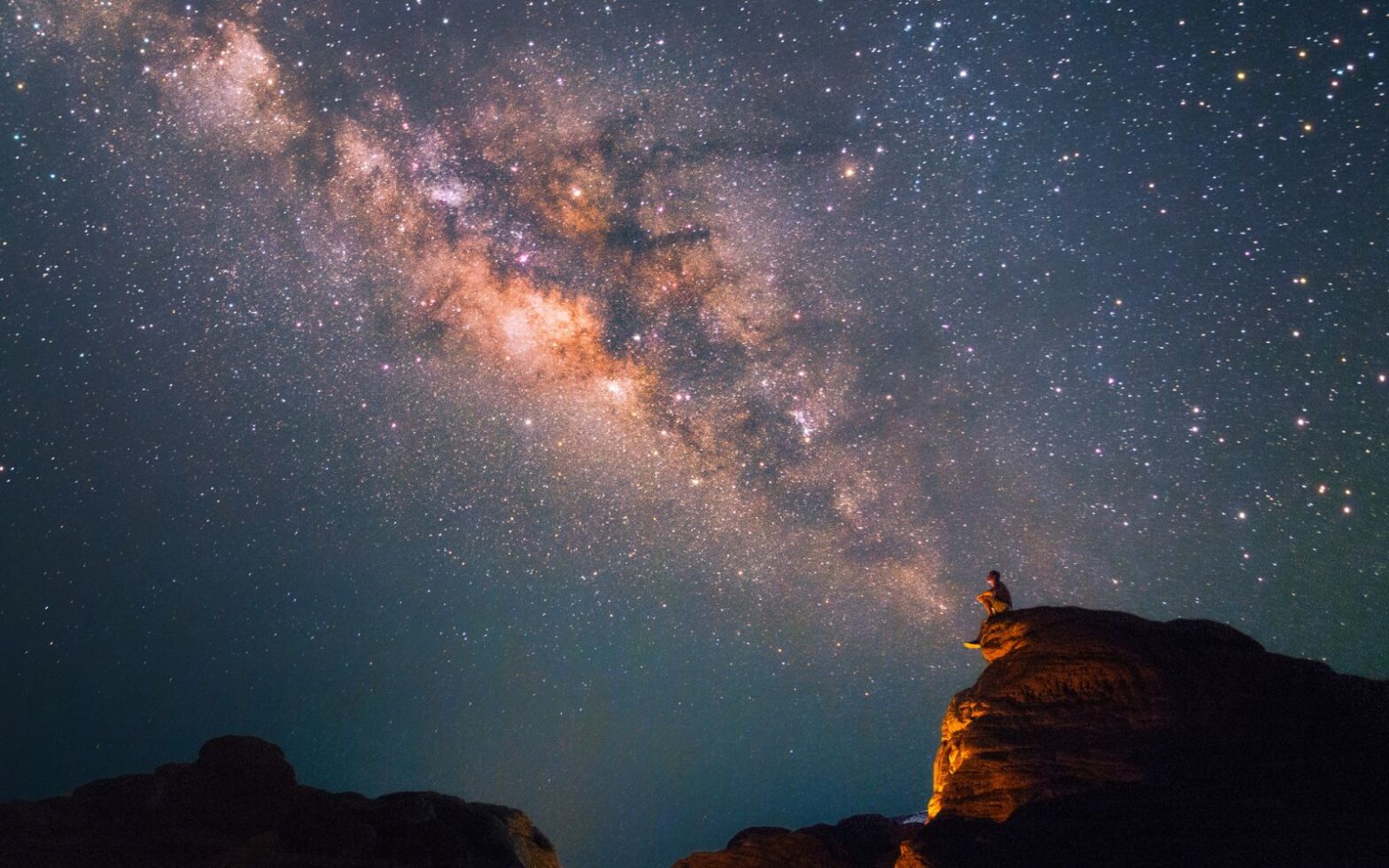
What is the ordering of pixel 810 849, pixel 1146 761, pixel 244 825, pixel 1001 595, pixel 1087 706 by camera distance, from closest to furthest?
pixel 1146 761
pixel 1087 706
pixel 244 825
pixel 810 849
pixel 1001 595

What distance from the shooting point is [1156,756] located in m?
12.7

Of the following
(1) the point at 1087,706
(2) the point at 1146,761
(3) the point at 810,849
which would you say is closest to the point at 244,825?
(3) the point at 810,849

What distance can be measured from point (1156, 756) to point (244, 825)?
68.0ft

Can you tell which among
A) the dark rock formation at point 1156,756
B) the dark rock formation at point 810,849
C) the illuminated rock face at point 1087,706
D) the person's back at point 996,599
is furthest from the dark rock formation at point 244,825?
the person's back at point 996,599

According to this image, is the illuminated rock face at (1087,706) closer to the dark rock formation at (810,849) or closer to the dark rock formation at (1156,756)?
the dark rock formation at (1156,756)

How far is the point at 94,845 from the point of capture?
1450 cm

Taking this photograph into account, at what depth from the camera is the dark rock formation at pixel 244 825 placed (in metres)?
13.6

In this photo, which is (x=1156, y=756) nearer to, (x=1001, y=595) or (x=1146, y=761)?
(x=1146, y=761)

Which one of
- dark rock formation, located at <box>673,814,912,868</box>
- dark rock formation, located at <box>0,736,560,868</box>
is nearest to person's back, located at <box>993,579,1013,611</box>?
dark rock formation, located at <box>673,814,912,868</box>

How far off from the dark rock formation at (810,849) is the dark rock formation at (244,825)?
518cm

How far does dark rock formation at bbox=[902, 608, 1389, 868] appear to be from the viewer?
1034 centimetres

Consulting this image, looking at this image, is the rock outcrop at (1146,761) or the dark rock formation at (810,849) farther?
the dark rock formation at (810,849)

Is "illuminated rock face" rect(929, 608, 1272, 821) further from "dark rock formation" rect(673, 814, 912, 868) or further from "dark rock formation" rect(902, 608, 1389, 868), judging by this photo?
"dark rock formation" rect(673, 814, 912, 868)

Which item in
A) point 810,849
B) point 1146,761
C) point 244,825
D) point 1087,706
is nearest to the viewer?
point 1146,761
